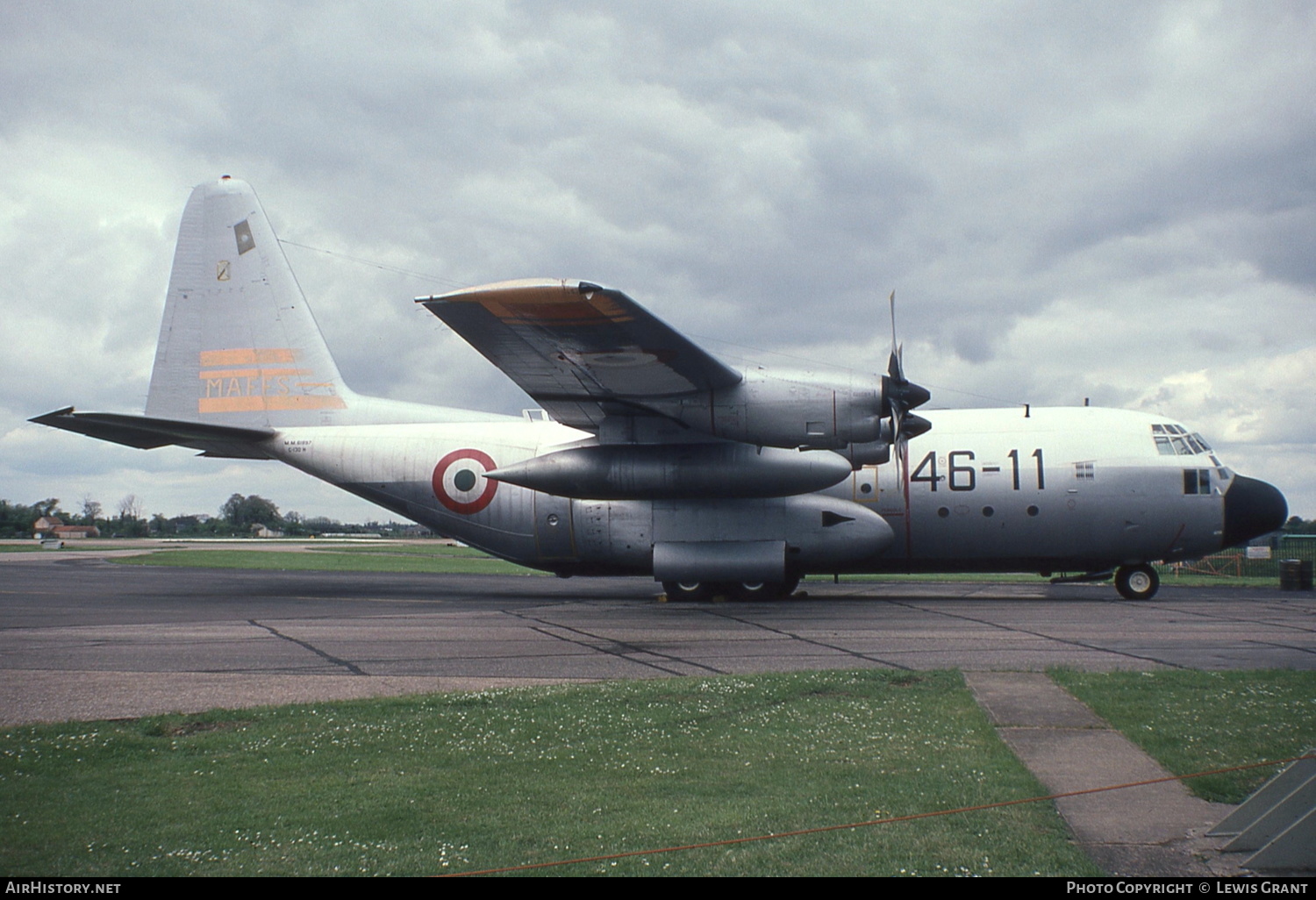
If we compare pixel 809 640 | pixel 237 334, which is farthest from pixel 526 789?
pixel 237 334

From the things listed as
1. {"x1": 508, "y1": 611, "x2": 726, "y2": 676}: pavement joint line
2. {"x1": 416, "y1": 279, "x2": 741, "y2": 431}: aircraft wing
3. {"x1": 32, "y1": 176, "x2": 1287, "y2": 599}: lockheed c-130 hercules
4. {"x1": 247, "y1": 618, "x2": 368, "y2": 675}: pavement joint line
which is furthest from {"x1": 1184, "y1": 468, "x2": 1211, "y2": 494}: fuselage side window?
{"x1": 247, "y1": 618, "x2": 368, "y2": 675}: pavement joint line

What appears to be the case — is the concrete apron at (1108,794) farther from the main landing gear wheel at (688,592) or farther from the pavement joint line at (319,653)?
the main landing gear wheel at (688,592)

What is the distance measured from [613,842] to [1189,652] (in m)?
9.30

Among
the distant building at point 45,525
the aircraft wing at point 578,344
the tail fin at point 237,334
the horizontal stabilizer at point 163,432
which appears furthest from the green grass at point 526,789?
the distant building at point 45,525

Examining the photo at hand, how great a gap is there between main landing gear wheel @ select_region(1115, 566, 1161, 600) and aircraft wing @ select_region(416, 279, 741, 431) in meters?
10.3

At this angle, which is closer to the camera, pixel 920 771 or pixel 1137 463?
pixel 920 771

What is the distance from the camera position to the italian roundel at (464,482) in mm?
20156

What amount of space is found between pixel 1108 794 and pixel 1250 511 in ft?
Answer: 54.5

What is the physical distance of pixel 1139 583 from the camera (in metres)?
18.8

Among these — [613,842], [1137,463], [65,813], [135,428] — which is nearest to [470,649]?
[65,813]

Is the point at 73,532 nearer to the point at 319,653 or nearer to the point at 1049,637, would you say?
the point at 319,653

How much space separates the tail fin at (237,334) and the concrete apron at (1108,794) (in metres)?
18.4

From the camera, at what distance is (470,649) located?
447 inches
